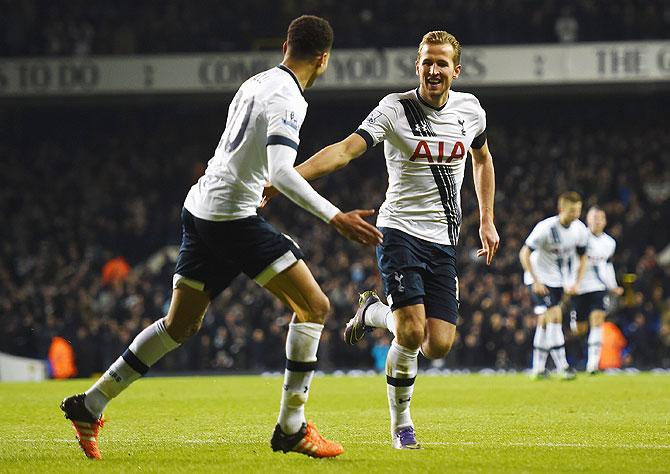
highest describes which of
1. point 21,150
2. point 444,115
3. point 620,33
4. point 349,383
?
point 620,33

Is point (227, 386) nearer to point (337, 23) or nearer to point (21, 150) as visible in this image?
point (337, 23)

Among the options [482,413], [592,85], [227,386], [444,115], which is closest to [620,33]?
[592,85]

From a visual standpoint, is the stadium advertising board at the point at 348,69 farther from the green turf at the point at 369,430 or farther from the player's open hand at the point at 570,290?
the green turf at the point at 369,430

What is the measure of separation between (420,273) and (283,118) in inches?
66.4

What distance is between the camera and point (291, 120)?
5602 mm

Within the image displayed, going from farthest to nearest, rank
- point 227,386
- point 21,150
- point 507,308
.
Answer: point 21,150, point 507,308, point 227,386

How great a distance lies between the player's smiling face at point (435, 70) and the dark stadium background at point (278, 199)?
14363mm

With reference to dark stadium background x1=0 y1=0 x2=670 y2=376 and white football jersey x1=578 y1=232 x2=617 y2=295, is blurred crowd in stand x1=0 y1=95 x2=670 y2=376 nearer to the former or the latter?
dark stadium background x1=0 y1=0 x2=670 y2=376

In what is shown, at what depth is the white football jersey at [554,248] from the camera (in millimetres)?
14758

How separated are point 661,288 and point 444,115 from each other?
15.8 metres

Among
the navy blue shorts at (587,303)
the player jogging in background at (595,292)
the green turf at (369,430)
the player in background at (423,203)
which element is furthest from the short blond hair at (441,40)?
the navy blue shorts at (587,303)

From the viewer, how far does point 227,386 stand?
48.0 feet

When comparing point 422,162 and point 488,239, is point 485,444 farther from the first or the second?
point 422,162

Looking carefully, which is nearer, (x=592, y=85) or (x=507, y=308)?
(x=507, y=308)
